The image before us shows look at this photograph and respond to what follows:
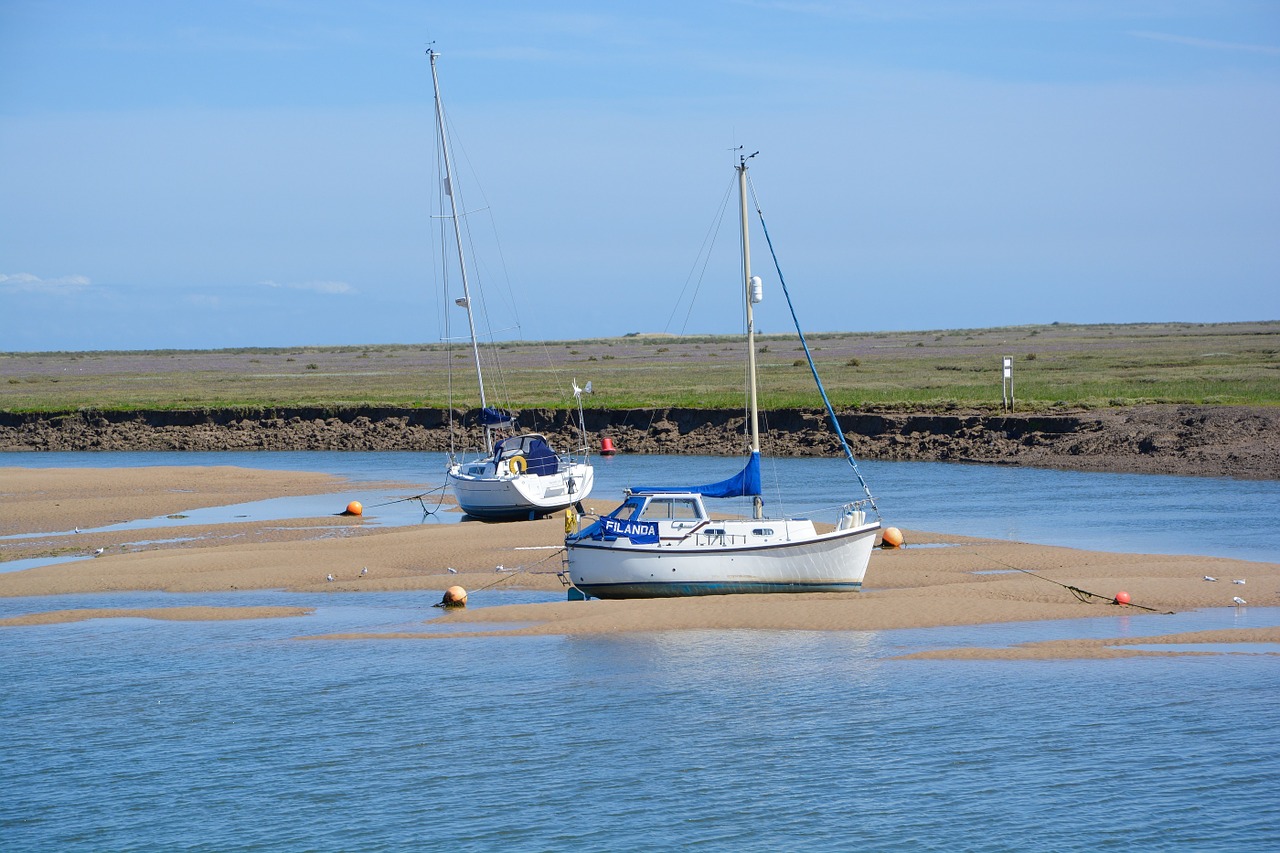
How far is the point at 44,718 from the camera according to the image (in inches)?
802

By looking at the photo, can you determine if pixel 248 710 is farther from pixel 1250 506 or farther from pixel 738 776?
pixel 1250 506

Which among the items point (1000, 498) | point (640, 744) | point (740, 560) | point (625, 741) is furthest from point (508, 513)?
point (640, 744)

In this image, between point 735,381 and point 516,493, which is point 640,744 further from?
point 735,381

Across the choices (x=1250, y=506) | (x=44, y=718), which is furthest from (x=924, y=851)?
(x=1250, y=506)

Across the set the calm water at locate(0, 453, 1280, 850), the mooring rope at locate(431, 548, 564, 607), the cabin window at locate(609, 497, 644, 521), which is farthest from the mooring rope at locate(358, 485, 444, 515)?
the cabin window at locate(609, 497, 644, 521)

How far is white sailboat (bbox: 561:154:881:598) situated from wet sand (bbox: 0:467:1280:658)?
323mm

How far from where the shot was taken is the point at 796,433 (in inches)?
2473

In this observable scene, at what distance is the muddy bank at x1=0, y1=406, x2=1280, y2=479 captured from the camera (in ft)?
164

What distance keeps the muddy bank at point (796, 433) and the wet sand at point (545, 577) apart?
18.5 meters

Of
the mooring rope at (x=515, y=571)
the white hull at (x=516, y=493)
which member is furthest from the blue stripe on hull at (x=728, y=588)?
the white hull at (x=516, y=493)

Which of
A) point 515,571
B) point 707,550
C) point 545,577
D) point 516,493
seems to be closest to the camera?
point 707,550

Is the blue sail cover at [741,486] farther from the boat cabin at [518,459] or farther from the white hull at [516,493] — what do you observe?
the boat cabin at [518,459]

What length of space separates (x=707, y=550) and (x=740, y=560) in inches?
27.5

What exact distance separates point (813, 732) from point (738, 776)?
2.00m
